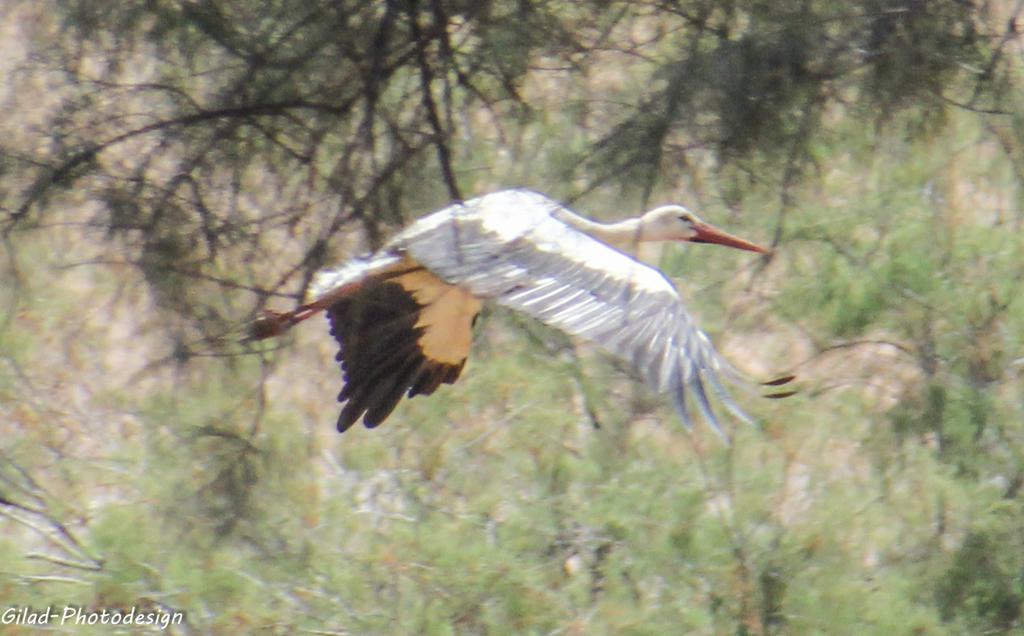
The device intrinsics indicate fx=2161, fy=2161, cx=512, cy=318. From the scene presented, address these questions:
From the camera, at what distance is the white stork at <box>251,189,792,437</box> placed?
8.23 feet

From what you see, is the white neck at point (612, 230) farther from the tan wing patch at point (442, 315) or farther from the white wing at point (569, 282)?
the tan wing patch at point (442, 315)

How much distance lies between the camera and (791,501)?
3.72 metres

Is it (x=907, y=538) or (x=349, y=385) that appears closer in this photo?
(x=349, y=385)

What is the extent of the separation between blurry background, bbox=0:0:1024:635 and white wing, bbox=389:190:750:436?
0.41 feet

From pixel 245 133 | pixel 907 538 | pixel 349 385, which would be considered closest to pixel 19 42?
pixel 245 133

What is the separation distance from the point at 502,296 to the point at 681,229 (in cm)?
52

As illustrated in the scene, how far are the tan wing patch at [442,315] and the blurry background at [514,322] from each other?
15 centimetres

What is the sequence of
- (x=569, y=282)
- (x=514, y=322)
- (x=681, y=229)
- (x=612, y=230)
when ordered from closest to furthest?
(x=569, y=282), (x=612, y=230), (x=681, y=229), (x=514, y=322)

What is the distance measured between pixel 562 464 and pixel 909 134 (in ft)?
3.41

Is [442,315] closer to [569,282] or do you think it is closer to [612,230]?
[612,230]

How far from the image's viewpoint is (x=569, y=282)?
265 centimetres

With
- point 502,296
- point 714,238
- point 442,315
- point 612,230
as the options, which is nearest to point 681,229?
point 714,238

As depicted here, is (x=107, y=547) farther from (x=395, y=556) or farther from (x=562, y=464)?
(x=562, y=464)

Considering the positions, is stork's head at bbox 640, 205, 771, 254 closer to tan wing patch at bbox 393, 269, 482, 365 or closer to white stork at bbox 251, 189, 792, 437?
white stork at bbox 251, 189, 792, 437
